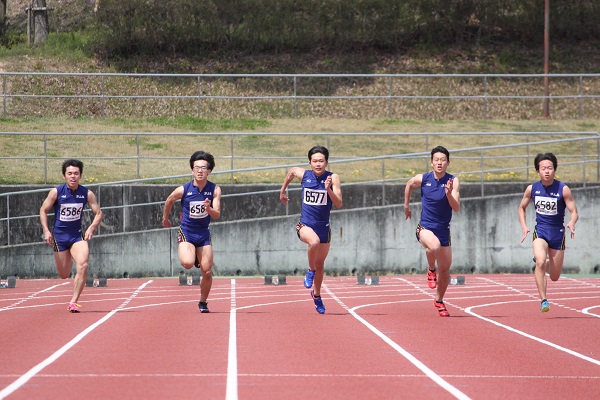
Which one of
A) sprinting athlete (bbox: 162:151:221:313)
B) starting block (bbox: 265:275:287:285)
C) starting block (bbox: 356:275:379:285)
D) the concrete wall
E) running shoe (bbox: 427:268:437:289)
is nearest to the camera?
sprinting athlete (bbox: 162:151:221:313)

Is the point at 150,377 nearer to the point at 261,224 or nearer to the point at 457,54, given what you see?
the point at 261,224

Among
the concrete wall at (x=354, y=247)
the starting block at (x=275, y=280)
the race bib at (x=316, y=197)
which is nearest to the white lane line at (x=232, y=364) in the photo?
the race bib at (x=316, y=197)

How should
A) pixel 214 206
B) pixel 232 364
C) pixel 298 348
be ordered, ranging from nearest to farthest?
pixel 232 364, pixel 298 348, pixel 214 206

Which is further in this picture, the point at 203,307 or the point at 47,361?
the point at 203,307

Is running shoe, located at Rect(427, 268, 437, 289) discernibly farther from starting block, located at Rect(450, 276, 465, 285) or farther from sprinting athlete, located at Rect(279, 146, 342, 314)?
starting block, located at Rect(450, 276, 465, 285)

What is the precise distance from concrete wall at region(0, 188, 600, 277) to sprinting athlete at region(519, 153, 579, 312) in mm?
11481

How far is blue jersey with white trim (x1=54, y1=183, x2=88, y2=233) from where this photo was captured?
1447cm

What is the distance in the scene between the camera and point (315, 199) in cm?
1434

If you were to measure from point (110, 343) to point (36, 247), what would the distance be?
15.8 meters

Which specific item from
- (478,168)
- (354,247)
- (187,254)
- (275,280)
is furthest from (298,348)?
(478,168)

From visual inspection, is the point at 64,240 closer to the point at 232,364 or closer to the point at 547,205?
the point at 232,364

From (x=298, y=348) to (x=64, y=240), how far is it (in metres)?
5.39

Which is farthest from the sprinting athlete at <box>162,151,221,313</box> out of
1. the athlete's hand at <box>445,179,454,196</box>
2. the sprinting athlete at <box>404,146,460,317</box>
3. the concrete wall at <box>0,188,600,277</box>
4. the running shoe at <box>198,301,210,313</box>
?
the concrete wall at <box>0,188,600,277</box>

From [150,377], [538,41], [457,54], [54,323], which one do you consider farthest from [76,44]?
[150,377]
